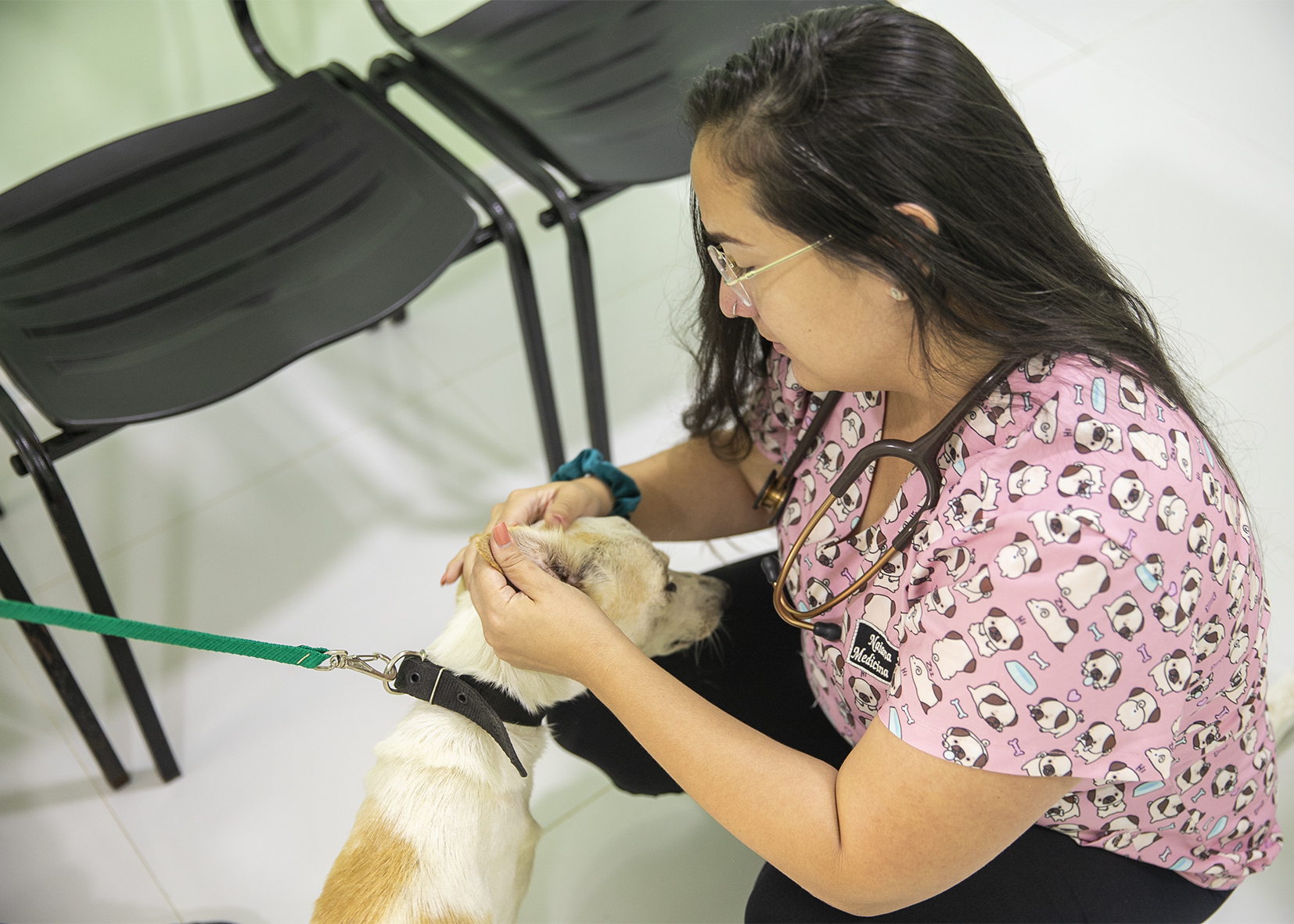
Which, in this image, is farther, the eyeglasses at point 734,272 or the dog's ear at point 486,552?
the dog's ear at point 486,552

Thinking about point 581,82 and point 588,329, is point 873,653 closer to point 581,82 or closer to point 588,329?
point 588,329

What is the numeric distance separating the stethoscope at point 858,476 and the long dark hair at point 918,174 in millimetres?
69

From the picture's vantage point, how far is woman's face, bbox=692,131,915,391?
852 millimetres

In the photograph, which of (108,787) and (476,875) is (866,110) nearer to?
(476,875)

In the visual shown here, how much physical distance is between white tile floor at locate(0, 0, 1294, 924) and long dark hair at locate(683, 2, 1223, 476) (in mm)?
936

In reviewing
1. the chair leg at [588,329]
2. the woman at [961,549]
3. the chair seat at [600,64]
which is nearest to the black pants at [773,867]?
the woman at [961,549]

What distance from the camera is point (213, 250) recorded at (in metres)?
1.58

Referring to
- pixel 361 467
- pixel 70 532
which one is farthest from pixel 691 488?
pixel 361 467

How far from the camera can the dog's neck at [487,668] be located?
1.13 m

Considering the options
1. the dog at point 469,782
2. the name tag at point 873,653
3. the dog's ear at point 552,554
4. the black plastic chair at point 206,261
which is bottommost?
the dog at point 469,782

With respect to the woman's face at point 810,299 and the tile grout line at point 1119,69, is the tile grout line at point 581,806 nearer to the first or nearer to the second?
the woman's face at point 810,299

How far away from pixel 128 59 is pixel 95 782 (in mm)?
1392

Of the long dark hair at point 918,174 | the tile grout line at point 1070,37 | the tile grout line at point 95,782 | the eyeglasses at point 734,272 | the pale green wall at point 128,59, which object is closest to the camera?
the long dark hair at point 918,174

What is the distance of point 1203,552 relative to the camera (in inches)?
33.2
